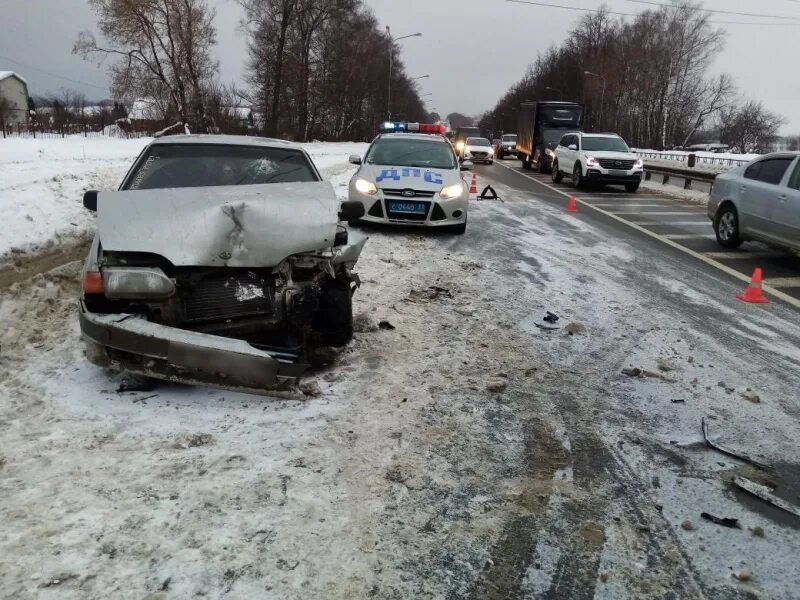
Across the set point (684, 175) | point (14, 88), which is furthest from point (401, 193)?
point (14, 88)

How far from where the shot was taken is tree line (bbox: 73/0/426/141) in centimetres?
3794

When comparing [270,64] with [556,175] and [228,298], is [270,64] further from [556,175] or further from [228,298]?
[228,298]

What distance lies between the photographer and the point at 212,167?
5.45 meters

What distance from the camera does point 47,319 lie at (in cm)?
524

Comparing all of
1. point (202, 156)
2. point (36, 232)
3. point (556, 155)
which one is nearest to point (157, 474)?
point (202, 156)

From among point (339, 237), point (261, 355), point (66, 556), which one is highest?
point (339, 237)

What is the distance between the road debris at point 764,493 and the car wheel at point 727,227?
7.73 meters

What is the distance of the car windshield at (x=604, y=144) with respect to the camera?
2012cm

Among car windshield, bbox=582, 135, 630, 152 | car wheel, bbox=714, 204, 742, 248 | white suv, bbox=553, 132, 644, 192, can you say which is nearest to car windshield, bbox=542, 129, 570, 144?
white suv, bbox=553, 132, 644, 192

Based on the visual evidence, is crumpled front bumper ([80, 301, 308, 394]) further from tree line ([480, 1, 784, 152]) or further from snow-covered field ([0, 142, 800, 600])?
tree line ([480, 1, 784, 152])

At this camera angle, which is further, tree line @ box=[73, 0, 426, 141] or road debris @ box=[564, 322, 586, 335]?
tree line @ box=[73, 0, 426, 141]

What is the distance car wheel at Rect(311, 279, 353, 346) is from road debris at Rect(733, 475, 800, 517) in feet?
9.21

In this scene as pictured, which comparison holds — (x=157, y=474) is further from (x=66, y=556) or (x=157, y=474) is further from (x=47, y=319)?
(x=47, y=319)

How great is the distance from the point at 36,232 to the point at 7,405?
17.0 ft
